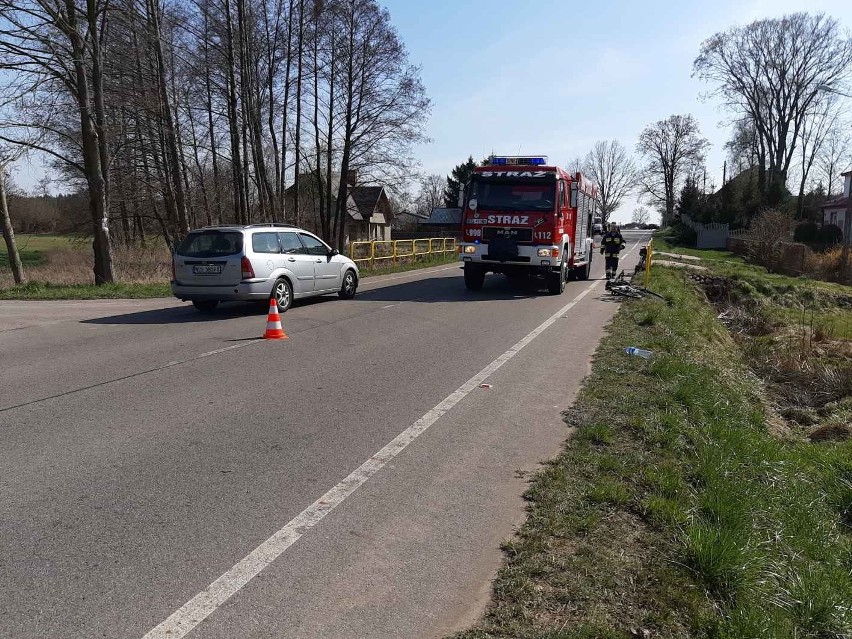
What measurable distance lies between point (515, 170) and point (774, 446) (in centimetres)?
1104

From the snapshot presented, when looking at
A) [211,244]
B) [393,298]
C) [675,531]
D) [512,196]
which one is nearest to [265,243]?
[211,244]

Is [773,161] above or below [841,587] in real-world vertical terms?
above

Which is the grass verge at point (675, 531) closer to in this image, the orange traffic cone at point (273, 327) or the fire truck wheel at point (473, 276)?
the orange traffic cone at point (273, 327)

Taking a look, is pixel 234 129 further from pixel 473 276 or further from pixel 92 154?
pixel 473 276

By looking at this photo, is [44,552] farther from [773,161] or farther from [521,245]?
[773,161]

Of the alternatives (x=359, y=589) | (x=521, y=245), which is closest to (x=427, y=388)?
(x=359, y=589)

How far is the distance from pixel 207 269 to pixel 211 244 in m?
0.51

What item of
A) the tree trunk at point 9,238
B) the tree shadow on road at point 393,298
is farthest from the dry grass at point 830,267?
the tree trunk at point 9,238

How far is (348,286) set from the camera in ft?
50.4

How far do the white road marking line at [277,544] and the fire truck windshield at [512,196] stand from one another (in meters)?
10.4

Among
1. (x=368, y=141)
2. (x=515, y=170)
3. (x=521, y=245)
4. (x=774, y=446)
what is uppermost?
(x=368, y=141)

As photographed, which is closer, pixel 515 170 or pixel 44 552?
pixel 44 552

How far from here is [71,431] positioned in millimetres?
5492

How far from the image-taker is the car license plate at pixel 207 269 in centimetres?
1207
